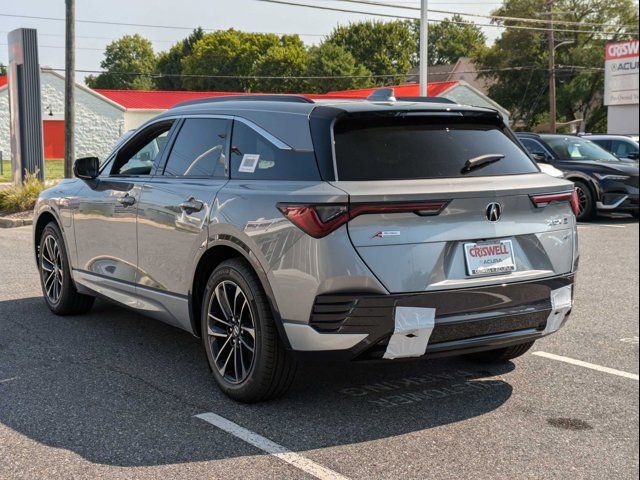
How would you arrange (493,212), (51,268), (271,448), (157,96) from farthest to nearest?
(157,96), (51,268), (493,212), (271,448)

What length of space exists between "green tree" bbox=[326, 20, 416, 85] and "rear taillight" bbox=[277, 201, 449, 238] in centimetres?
8729

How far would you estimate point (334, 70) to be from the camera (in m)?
81.6

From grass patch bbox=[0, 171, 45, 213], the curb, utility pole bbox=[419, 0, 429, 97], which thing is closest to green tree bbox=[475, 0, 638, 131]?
utility pole bbox=[419, 0, 429, 97]

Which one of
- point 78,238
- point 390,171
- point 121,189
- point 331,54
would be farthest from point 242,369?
point 331,54

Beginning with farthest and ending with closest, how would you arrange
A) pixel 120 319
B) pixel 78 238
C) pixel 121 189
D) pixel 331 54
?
pixel 331 54 → pixel 120 319 → pixel 78 238 → pixel 121 189

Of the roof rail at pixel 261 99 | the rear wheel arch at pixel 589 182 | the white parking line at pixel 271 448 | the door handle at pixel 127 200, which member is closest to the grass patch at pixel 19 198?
the rear wheel arch at pixel 589 182

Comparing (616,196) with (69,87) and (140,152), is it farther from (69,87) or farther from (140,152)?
(69,87)

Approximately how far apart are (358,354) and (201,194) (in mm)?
1480

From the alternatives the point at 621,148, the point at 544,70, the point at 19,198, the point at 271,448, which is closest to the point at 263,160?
the point at 271,448

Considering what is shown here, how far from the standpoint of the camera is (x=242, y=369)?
4.62 meters

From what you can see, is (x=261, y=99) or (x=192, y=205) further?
(x=261, y=99)

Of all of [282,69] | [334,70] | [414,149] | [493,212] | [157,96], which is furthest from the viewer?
[282,69]

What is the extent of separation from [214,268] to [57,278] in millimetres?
2619

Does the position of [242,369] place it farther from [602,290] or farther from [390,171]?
[602,290]
